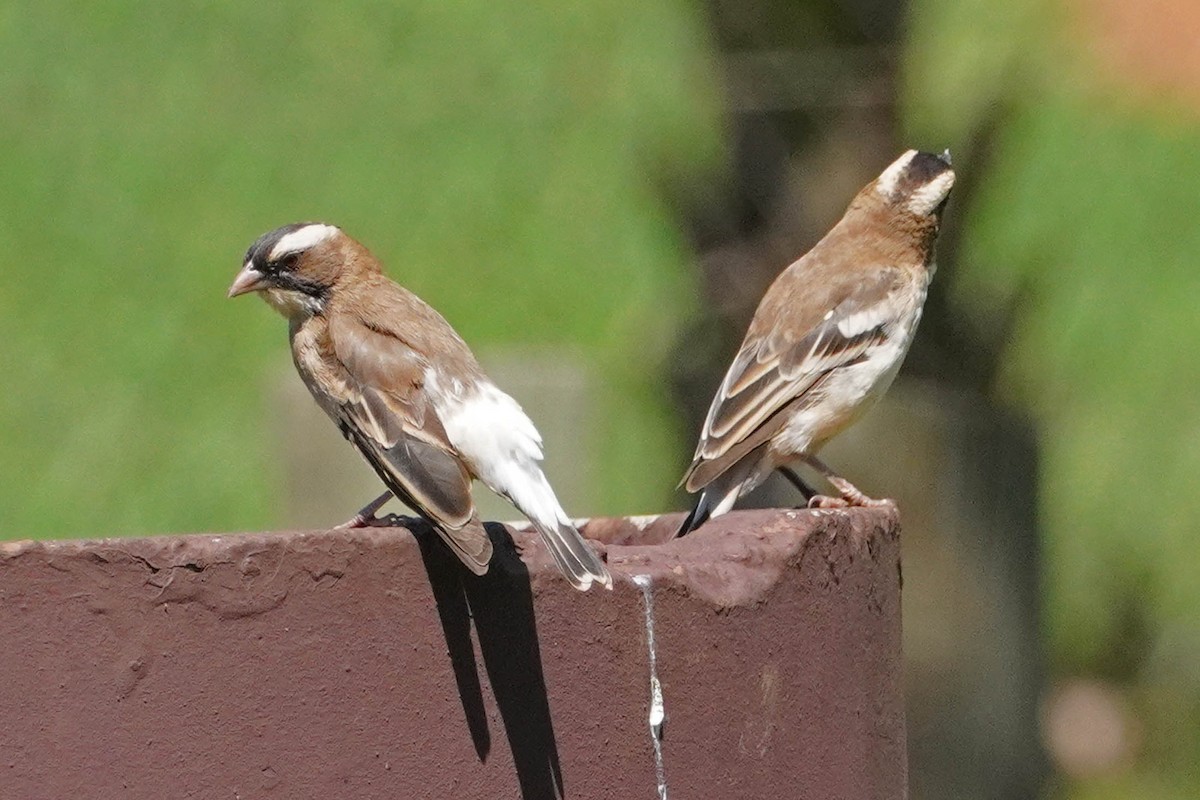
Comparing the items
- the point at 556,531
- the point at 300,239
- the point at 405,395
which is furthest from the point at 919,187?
the point at 556,531

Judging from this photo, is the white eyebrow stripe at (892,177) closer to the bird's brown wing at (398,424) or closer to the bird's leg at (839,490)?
the bird's leg at (839,490)

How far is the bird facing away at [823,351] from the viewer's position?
23.6 feet

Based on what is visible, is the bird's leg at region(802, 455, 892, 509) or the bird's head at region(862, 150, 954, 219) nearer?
the bird's leg at region(802, 455, 892, 509)

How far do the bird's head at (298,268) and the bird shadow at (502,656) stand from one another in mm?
1915

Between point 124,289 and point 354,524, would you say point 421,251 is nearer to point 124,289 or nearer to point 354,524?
point 124,289

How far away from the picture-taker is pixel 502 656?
4.48 metres

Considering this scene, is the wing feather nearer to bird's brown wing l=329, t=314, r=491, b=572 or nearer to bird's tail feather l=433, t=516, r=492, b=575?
bird's brown wing l=329, t=314, r=491, b=572

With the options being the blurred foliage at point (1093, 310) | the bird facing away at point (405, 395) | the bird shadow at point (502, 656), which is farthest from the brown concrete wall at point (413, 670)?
the blurred foliage at point (1093, 310)

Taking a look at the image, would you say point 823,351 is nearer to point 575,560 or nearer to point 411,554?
point 575,560

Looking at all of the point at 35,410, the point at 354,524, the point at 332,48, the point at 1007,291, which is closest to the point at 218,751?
the point at 354,524

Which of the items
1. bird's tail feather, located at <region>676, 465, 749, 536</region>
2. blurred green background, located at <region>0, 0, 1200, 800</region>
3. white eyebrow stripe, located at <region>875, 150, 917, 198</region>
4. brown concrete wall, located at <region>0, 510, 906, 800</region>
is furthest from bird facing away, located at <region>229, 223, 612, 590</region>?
blurred green background, located at <region>0, 0, 1200, 800</region>

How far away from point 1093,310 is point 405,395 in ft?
27.3

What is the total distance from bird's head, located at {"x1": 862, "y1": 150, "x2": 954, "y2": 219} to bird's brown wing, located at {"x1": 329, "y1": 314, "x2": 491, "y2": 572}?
8.89 ft

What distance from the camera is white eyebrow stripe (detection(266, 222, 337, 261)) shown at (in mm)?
6316
